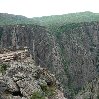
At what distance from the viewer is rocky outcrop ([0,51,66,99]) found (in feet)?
97.0

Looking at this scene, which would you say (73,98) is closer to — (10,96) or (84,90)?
(84,90)

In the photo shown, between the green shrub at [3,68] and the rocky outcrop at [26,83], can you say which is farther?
the green shrub at [3,68]

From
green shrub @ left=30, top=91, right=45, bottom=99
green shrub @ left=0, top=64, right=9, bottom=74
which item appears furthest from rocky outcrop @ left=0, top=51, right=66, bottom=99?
green shrub @ left=0, top=64, right=9, bottom=74

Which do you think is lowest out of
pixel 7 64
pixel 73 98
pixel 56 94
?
pixel 73 98

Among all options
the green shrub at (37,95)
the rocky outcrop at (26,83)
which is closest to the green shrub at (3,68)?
the rocky outcrop at (26,83)

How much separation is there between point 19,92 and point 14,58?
6.22 m

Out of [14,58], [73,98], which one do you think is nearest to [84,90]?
[73,98]

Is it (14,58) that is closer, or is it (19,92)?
(19,92)

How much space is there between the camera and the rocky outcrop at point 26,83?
29.6 metres

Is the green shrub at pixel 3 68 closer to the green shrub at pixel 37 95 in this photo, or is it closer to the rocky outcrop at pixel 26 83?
the rocky outcrop at pixel 26 83

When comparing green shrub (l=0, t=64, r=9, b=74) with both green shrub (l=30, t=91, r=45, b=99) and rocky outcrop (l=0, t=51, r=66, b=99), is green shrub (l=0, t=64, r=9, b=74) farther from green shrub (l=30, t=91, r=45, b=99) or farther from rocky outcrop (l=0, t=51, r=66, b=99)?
green shrub (l=30, t=91, r=45, b=99)

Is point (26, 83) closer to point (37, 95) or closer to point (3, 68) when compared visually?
point (37, 95)

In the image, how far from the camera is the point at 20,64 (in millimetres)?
A: 32625

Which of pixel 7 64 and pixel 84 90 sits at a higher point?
pixel 7 64
